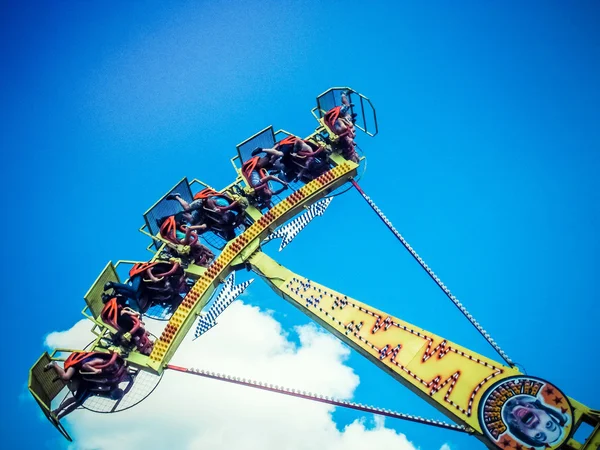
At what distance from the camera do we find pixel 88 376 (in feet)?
32.6

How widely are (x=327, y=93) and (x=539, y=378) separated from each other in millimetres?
9272

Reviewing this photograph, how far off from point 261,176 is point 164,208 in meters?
2.40

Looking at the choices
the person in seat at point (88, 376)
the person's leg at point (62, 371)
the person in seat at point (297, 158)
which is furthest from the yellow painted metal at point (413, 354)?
the person's leg at point (62, 371)

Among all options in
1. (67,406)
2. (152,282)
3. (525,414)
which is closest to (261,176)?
(152,282)

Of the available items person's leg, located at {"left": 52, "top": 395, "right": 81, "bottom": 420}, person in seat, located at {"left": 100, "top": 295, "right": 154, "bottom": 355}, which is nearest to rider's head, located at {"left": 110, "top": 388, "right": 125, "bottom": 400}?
person's leg, located at {"left": 52, "top": 395, "right": 81, "bottom": 420}

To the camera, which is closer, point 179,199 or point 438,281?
point 438,281

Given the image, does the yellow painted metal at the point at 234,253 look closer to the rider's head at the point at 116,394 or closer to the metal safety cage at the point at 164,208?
the rider's head at the point at 116,394

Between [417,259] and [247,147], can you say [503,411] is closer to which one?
[417,259]

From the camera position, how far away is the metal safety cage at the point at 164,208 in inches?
496

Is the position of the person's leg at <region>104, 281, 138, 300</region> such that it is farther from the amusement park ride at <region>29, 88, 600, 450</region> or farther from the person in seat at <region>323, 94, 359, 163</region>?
the person in seat at <region>323, 94, 359, 163</region>

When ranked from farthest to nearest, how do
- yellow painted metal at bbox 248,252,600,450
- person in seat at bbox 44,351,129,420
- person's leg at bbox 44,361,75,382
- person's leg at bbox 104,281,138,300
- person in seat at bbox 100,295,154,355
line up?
person's leg at bbox 104,281,138,300 → person in seat at bbox 100,295,154,355 → person in seat at bbox 44,351,129,420 → person's leg at bbox 44,361,75,382 → yellow painted metal at bbox 248,252,600,450

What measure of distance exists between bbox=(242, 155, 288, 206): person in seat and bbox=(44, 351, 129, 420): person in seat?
4.80 metres

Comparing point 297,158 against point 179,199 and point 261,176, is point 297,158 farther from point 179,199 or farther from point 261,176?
point 179,199

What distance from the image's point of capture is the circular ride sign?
735 cm
